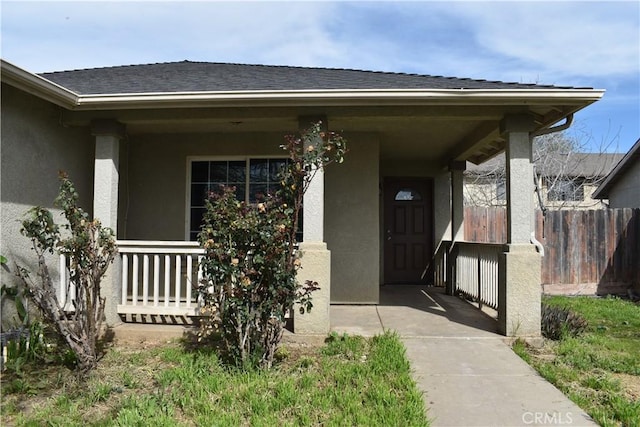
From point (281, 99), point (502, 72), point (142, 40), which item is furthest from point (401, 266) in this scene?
point (502, 72)

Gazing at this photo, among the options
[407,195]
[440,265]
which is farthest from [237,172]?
[440,265]

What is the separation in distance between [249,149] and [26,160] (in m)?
3.03

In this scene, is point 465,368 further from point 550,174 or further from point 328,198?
point 550,174

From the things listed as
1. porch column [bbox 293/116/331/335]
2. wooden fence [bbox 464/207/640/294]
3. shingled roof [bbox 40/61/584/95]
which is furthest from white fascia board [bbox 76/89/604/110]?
wooden fence [bbox 464/207/640/294]

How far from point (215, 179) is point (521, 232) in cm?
462

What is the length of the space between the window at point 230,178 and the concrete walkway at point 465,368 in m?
2.26

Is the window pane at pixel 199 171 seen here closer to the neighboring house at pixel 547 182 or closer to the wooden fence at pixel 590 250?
the wooden fence at pixel 590 250

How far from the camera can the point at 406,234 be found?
31.4ft

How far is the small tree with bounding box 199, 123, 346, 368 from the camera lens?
161 inches

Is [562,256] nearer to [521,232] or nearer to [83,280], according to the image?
[521,232]

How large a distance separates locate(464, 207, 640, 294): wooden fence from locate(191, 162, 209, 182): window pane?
6.93m

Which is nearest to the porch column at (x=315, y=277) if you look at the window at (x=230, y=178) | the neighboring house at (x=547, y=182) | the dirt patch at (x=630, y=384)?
the window at (x=230, y=178)

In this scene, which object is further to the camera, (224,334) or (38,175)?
(38,175)

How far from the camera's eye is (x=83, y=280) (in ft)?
14.2
